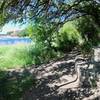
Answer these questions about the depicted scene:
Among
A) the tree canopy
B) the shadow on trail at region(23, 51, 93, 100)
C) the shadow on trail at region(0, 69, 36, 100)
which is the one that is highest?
the tree canopy

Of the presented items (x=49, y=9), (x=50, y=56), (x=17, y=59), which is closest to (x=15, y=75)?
(x=49, y=9)

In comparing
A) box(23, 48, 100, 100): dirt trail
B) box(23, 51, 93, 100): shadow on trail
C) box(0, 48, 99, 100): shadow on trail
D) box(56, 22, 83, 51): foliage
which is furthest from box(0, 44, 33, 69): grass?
box(23, 48, 100, 100): dirt trail

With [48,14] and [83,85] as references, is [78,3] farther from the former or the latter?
[83,85]

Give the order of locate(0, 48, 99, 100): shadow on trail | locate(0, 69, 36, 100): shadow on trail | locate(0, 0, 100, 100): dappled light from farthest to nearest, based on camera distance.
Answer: locate(0, 69, 36, 100): shadow on trail, locate(0, 0, 100, 100): dappled light, locate(0, 48, 99, 100): shadow on trail

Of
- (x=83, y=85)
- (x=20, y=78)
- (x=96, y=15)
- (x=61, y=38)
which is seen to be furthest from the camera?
(x=61, y=38)

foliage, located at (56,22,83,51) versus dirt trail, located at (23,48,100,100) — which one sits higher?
foliage, located at (56,22,83,51)

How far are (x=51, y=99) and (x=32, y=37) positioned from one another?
903 centimetres

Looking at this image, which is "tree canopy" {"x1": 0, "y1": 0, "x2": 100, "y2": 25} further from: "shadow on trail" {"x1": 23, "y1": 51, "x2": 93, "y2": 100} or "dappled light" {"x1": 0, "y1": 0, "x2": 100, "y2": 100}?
"shadow on trail" {"x1": 23, "y1": 51, "x2": 93, "y2": 100}

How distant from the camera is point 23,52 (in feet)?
54.2

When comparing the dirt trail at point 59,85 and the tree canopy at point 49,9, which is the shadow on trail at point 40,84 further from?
the tree canopy at point 49,9

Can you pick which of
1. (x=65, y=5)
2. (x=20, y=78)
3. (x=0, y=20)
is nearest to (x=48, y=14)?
(x=65, y=5)

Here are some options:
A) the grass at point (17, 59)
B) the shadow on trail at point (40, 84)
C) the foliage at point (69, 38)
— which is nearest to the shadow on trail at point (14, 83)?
the shadow on trail at point (40, 84)

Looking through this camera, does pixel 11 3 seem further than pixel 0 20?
No

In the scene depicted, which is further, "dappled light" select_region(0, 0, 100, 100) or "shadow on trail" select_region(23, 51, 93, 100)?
"dappled light" select_region(0, 0, 100, 100)
